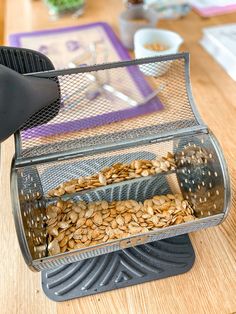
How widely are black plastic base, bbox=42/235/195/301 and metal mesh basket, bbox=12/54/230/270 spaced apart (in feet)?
0.13

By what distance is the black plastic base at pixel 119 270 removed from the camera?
1.31ft

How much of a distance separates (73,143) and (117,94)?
291 millimetres

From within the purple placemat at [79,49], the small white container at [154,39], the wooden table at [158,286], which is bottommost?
the wooden table at [158,286]

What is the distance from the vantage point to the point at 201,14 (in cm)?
90

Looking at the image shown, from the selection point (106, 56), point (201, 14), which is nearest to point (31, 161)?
point (106, 56)

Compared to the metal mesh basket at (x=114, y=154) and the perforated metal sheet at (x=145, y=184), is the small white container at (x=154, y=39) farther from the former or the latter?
the perforated metal sheet at (x=145, y=184)

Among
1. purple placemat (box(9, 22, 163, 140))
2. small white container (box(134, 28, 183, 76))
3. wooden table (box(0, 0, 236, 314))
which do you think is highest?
small white container (box(134, 28, 183, 76))

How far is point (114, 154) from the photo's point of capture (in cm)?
46

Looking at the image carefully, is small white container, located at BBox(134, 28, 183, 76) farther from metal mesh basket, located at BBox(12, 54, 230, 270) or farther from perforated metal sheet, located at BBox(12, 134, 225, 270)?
perforated metal sheet, located at BBox(12, 134, 225, 270)

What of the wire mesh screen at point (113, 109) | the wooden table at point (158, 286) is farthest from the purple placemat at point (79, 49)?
the wooden table at point (158, 286)

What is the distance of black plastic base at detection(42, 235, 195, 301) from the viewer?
0.40m

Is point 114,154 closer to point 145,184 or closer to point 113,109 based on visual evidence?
point 145,184

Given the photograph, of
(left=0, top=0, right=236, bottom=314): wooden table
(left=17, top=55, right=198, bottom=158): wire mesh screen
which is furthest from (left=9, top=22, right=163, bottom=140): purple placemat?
(left=0, top=0, right=236, bottom=314): wooden table

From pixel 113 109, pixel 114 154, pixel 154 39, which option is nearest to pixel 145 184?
pixel 114 154
